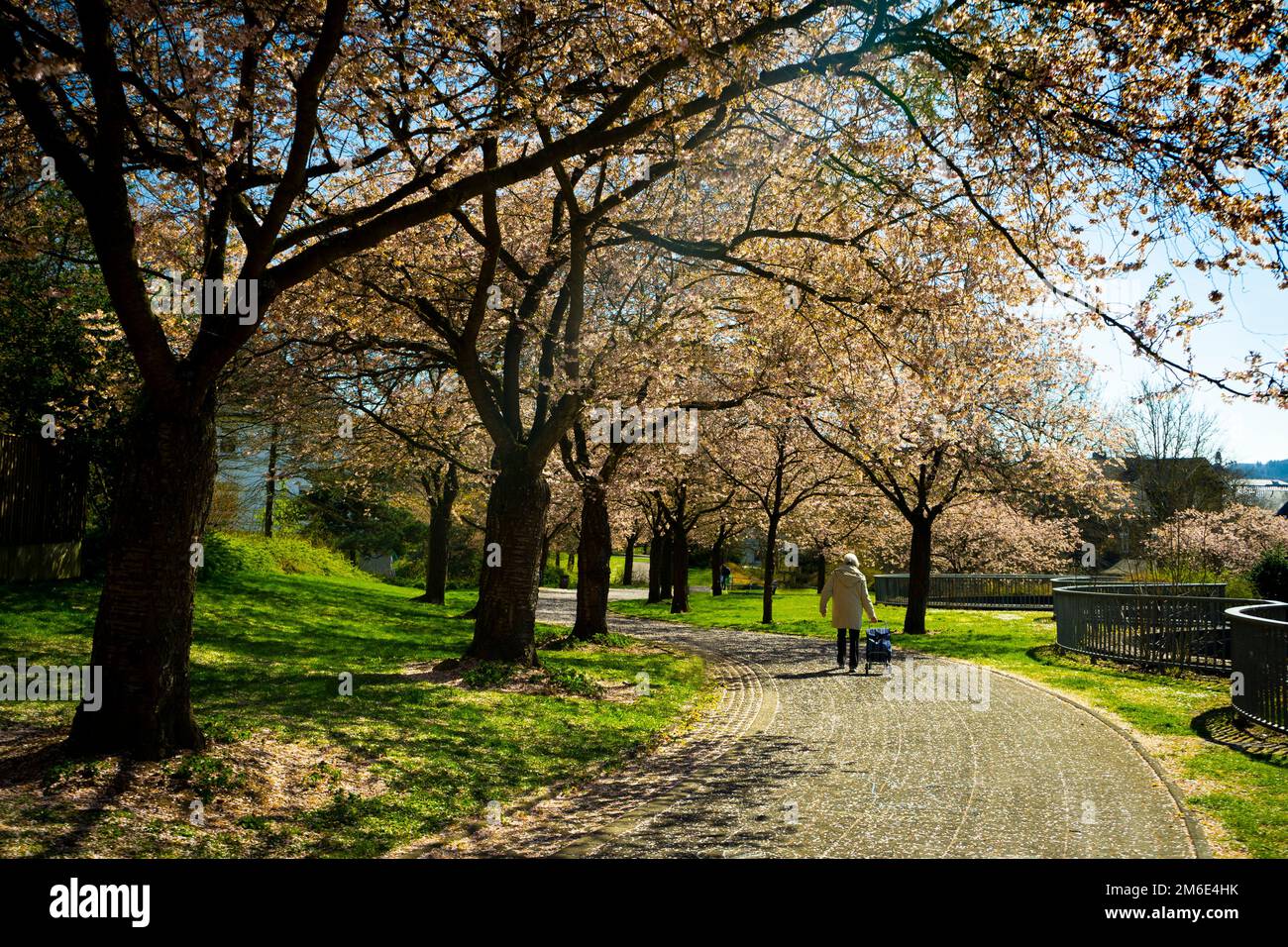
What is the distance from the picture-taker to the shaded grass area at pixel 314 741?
18.1 feet

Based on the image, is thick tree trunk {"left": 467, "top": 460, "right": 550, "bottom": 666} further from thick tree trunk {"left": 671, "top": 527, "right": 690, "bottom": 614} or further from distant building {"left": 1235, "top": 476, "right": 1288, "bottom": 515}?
distant building {"left": 1235, "top": 476, "right": 1288, "bottom": 515}

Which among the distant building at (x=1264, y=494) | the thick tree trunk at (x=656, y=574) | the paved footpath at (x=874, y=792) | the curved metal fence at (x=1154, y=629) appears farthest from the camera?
the distant building at (x=1264, y=494)

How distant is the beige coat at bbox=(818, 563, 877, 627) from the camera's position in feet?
47.5

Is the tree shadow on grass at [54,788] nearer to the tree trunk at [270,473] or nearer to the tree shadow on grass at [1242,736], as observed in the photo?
the tree shadow on grass at [1242,736]

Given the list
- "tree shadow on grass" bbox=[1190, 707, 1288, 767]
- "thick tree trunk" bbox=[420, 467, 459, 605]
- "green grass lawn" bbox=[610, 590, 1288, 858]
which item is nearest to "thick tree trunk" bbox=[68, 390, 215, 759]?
"green grass lawn" bbox=[610, 590, 1288, 858]

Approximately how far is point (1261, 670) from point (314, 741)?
33.1ft

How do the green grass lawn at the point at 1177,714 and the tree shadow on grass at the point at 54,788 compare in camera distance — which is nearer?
the tree shadow on grass at the point at 54,788

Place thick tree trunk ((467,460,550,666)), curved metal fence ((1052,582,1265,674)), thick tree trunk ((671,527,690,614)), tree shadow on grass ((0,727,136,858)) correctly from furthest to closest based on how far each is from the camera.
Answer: thick tree trunk ((671,527,690,614))
curved metal fence ((1052,582,1265,674))
thick tree trunk ((467,460,550,666))
tree shadow on grass ((0,727,136,858))

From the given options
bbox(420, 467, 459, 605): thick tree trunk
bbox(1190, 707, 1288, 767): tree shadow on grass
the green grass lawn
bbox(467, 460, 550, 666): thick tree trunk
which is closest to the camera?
the green grass lawn

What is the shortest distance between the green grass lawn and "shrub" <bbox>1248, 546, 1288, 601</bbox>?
18.0 feet

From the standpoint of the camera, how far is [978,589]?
35094mm

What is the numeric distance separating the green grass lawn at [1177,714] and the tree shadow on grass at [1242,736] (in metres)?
0.01

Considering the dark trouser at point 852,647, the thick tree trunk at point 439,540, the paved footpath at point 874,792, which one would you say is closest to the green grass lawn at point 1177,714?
the paved footpath at point 874,792

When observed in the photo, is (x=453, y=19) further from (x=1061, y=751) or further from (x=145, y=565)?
(x=1061, y=751)
